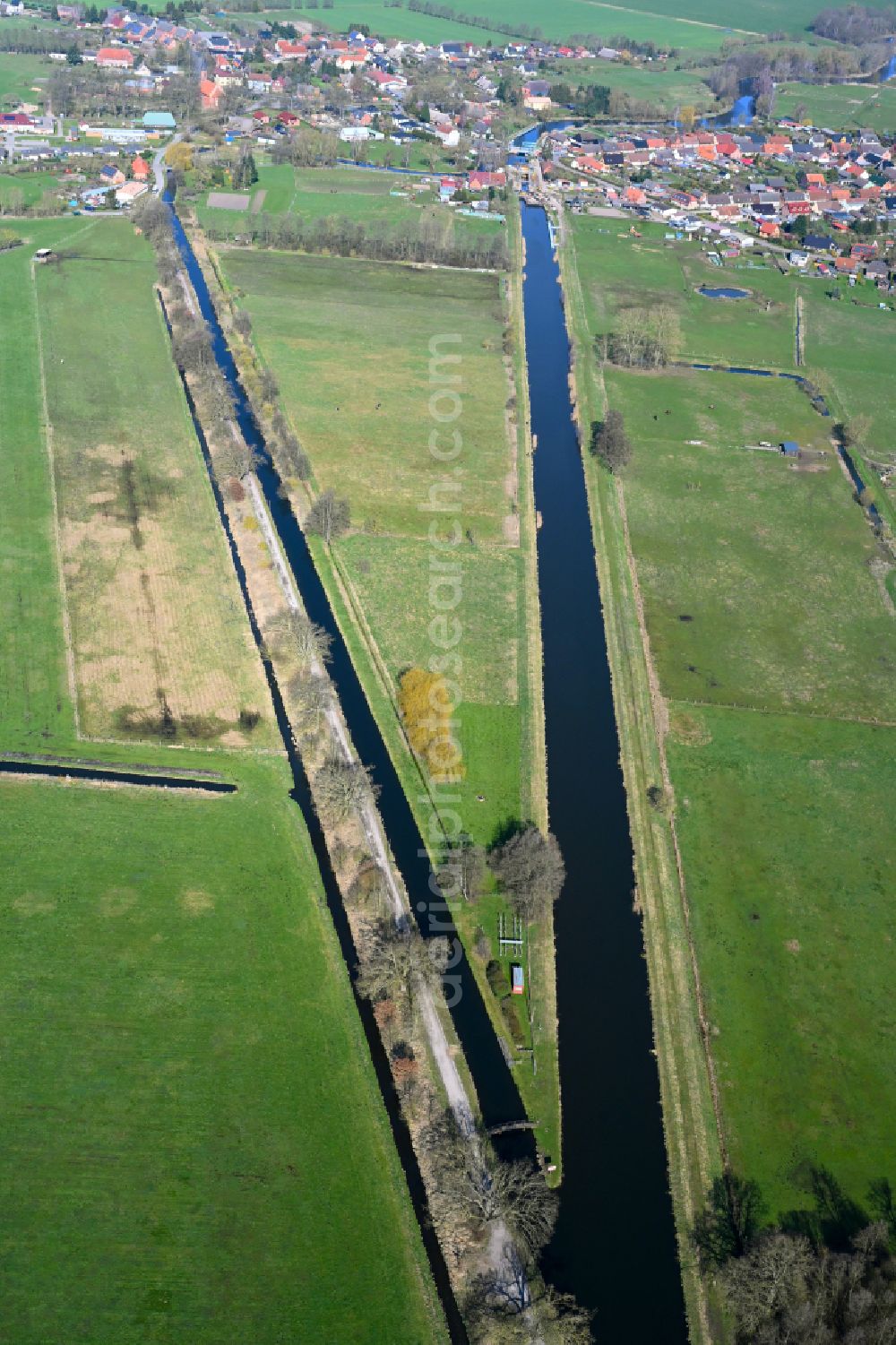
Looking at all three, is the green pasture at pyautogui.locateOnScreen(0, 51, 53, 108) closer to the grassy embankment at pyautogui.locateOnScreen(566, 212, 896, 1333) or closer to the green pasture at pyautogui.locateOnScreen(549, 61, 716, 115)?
the green pasture at pyautogui.locateOnScreen(549, 61, 716, 115)

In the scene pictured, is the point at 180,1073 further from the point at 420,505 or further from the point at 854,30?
the point at 854,30

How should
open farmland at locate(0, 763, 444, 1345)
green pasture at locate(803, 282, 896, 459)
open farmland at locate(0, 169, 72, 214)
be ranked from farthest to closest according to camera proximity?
open farmland at locate(0, 169, 72, 214) → green pasture at locate(803, 282, 896, 459) → open farmland at locate(0, 763, 444, 1345)

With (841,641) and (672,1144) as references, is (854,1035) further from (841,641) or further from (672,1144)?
(841,641)

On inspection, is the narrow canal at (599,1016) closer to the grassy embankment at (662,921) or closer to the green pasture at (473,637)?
the grassy embankment at (662,921)

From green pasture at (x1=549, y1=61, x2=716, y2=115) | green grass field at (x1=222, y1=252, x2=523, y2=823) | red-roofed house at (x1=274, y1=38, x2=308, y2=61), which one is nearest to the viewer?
green grass field at (x1=222, y1=252, x2=523, y2=823)

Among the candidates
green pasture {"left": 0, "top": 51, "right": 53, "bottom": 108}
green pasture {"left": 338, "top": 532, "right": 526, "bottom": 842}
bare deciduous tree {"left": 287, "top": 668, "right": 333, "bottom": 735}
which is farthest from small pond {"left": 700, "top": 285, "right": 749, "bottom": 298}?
green pasture {"left": 0, "top": 51, "right": 53, "bottom": 108}

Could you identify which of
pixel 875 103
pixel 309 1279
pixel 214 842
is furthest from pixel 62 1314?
pixel 875 103

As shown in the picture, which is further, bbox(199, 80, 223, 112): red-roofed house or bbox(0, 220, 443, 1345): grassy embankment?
bbox(199, 80, 223, 112): red-roofed house
